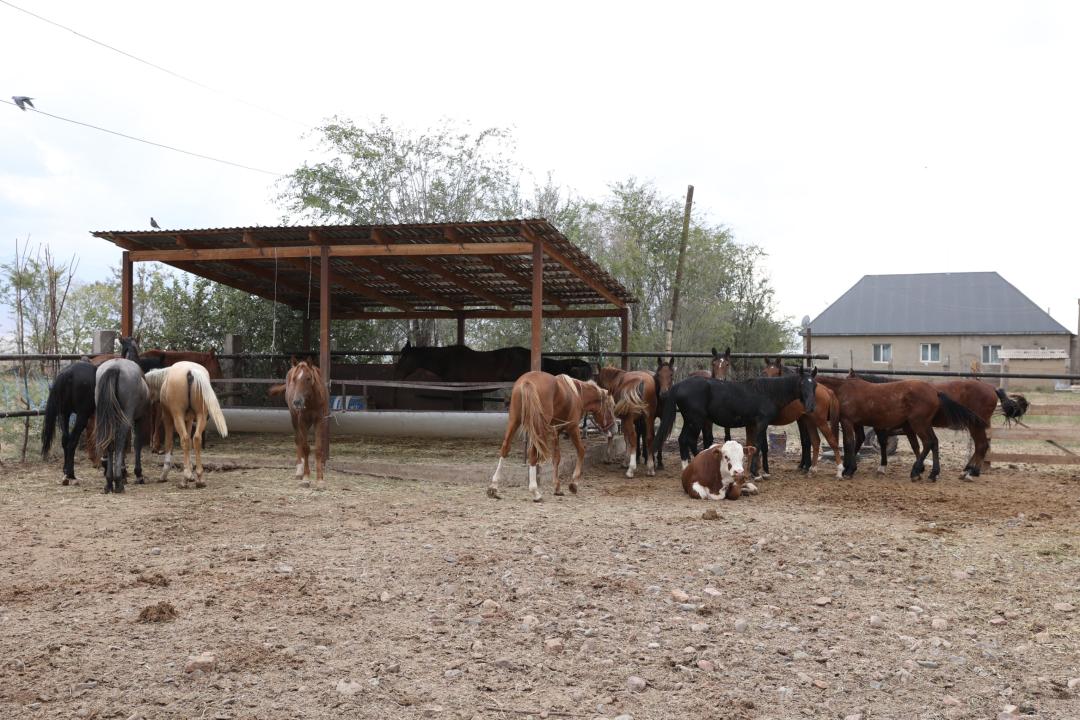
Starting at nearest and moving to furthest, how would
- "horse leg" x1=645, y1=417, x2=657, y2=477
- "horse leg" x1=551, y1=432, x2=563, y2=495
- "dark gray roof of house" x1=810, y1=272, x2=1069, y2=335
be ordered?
"horse leg" x1=551, y1=432, x2=563, y2=495 → "horse leg" x1=645, y1=417, x2=657, y2=477 → "dark gray roof of house" x1=810, y1=272, x2=1069, y2=335

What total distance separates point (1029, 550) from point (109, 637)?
20.3 ft

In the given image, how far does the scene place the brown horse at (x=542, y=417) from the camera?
7.85 metres

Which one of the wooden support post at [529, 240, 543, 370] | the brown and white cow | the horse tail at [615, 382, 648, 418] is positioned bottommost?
the brown and white cow

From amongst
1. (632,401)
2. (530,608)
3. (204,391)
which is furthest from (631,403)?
(530,608)

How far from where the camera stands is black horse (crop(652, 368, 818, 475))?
9258 mm

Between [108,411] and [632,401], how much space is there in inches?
240

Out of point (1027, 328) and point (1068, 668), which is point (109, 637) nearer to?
point (1068, 668)

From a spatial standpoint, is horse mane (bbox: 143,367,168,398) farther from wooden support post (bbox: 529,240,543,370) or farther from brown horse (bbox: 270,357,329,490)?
wooden support post (bbox: 529,240,543,370)

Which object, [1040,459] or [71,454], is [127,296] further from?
[1040,459]

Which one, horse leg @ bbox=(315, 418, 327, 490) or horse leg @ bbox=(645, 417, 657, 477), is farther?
horse leg @ bbox=(645, 417, 657, 477)

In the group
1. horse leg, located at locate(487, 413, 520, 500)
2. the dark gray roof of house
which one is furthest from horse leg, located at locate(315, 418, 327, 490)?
the dark gray roof of house

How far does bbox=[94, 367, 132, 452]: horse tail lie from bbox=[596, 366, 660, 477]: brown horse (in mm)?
5793

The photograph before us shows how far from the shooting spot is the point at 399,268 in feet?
38.4

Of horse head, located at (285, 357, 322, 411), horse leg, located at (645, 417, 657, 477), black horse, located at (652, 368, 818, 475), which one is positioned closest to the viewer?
horse head, located at (285, 357, 322, 411)
